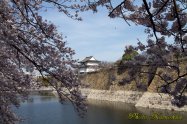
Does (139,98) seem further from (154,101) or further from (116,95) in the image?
(116,95)

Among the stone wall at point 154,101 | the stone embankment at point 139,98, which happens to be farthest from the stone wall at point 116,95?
the stone wall at point 154,101

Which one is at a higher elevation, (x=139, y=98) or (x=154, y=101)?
(x=139, y=98)

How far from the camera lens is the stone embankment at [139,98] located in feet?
82.0

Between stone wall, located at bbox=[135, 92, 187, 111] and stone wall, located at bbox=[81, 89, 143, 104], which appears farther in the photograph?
stone wall, located at bbox=[81, 89, 143, 104]

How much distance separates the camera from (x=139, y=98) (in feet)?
98.6

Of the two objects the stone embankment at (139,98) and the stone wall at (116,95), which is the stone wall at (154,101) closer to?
the stone embankment at (139,98)

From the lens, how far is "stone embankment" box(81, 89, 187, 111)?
2500 centimetres

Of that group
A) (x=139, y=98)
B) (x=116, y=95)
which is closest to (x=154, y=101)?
(x=139, y=98)

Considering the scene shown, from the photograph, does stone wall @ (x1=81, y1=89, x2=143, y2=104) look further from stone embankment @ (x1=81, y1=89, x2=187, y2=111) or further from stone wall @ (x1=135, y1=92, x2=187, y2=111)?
stone wall @ (x1=135, y1=92, x2=187, y2=111)

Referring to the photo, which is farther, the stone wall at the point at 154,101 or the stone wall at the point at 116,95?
the stone wall at the point at 116,95

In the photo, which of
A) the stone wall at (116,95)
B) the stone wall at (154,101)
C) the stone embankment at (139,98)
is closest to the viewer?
the stone wall at (154,101)

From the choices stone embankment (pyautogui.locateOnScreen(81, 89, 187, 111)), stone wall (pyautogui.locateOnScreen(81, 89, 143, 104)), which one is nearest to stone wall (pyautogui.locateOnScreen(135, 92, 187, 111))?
stone embankment (pyautogui.locateOnScreen(81, 89, 187, 111))

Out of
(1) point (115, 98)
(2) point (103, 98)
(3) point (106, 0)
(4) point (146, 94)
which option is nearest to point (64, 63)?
(3) point (106, 0)

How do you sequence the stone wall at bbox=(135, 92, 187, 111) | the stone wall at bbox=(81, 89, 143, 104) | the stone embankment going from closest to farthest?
1. the stone wall at bbox=(135, 92, 187, 111)
2. the stone embankment
3. the stone wall at bbox=(81, 89, 143, 104)
